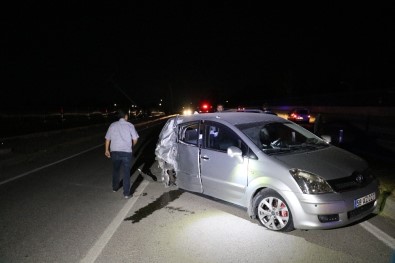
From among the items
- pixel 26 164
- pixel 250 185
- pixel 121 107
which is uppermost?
pixel 121 107

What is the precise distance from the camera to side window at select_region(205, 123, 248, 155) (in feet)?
20.9

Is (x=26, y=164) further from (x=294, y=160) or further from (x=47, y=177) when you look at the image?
(x=294, y=160)

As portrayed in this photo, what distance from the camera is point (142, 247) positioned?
4.95 meters

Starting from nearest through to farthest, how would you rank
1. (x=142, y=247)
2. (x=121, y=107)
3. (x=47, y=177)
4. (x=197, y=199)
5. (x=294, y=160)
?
1. (x=142, y=247)
2. (x=294, y=160)
3. (x=197, y=199)
4. (x=121, y=107)
5. (x=47, y=177)

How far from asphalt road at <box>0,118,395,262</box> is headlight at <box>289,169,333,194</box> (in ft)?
2.28

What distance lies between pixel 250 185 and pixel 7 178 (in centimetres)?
739

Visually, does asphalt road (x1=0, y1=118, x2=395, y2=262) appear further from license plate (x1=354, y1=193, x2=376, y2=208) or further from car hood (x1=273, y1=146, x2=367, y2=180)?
car hood (x1=273, y1=146, x2=367, y2=180)

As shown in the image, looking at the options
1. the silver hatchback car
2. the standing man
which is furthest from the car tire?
the standing man

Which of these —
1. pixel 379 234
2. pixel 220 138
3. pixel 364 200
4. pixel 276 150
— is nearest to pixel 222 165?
pixel 220 138

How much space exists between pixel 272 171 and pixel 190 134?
2481mm

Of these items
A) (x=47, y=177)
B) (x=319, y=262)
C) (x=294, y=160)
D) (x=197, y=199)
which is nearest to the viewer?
(x=319, y=262)

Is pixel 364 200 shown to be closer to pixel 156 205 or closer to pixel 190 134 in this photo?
pixel 190 134

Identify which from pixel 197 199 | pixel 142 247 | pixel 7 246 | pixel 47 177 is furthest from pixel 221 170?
pixel 47 177

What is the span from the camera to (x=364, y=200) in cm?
514
